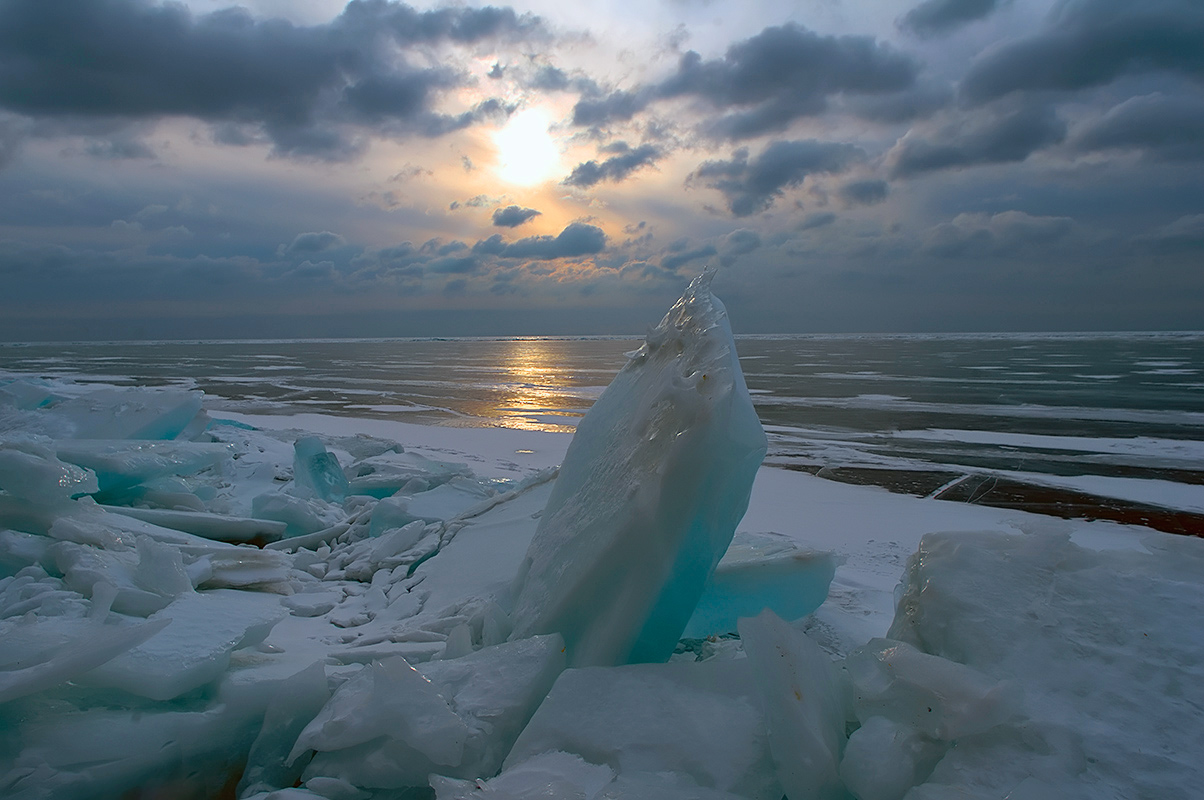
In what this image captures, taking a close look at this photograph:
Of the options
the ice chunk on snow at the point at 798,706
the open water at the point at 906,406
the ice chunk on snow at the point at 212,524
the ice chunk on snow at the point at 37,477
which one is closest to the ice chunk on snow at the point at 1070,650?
the ice chunk on snow at the point at 798,706

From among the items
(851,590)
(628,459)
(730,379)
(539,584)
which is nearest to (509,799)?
(539,584)

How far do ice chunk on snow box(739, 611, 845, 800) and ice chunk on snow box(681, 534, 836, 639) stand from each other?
2.57 ft

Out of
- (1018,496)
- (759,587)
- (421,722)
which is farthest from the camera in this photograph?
(1018,496)

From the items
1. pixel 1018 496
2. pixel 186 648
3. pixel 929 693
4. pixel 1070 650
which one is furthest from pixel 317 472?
pixel 1018 496

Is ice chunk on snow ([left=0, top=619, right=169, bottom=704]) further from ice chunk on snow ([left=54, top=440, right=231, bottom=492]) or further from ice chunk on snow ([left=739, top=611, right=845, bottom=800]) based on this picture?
ice chunk on snow ([left=54, top=440, right=231, bottom=492])

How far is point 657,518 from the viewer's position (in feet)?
5.87

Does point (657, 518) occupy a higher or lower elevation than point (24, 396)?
higher

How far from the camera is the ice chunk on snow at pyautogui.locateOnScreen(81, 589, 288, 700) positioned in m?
1.88

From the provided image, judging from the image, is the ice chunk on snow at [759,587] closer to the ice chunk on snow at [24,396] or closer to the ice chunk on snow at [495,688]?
the ice chunk on snow at [495,688]

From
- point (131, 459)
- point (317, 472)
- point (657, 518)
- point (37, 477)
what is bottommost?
point (317, 472)

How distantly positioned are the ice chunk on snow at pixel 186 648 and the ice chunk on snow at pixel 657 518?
99cm

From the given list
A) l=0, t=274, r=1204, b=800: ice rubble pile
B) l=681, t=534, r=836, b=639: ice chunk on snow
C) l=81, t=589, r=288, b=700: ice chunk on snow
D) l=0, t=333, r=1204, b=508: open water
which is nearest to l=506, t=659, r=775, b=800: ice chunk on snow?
l=0, t=274, r=1204, b=800: ice rubble pile

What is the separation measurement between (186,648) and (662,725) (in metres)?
1.58

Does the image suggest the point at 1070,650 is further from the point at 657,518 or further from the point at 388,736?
the point at 388,736
